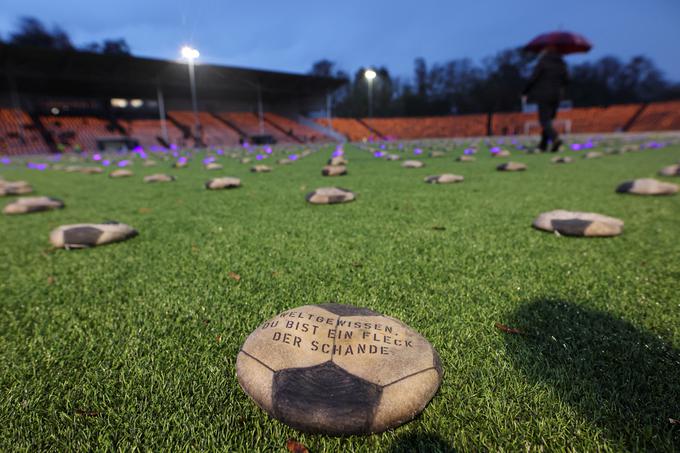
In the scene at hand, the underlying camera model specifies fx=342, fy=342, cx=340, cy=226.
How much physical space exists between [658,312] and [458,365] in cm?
84

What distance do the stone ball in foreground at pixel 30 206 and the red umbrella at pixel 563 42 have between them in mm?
11349

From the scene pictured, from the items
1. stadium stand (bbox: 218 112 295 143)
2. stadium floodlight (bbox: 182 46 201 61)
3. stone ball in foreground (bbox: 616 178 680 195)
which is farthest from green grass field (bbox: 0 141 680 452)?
stadium stand (bbox: 218 112 295 143)

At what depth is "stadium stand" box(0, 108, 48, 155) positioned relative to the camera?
18.8m

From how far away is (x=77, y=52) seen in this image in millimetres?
18016

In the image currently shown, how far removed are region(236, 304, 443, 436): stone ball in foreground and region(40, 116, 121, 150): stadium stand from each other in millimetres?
24275

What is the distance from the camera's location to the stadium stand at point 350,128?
3260cm

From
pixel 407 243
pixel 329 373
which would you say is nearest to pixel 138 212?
pixel 407 243

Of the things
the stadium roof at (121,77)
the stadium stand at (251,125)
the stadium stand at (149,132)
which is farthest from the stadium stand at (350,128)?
the stadium stand at (149,132)

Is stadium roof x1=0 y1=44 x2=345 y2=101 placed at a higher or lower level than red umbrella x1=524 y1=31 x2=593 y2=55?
higher

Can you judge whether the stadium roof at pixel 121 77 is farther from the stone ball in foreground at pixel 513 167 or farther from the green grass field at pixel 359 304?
the green grass field at pixel 359 304

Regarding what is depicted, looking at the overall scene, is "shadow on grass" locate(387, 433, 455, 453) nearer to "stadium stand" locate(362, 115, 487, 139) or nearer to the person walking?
the person walking

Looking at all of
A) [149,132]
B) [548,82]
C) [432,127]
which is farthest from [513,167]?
[432,127]

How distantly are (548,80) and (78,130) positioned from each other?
26.6 m

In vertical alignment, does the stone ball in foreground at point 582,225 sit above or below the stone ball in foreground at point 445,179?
below
